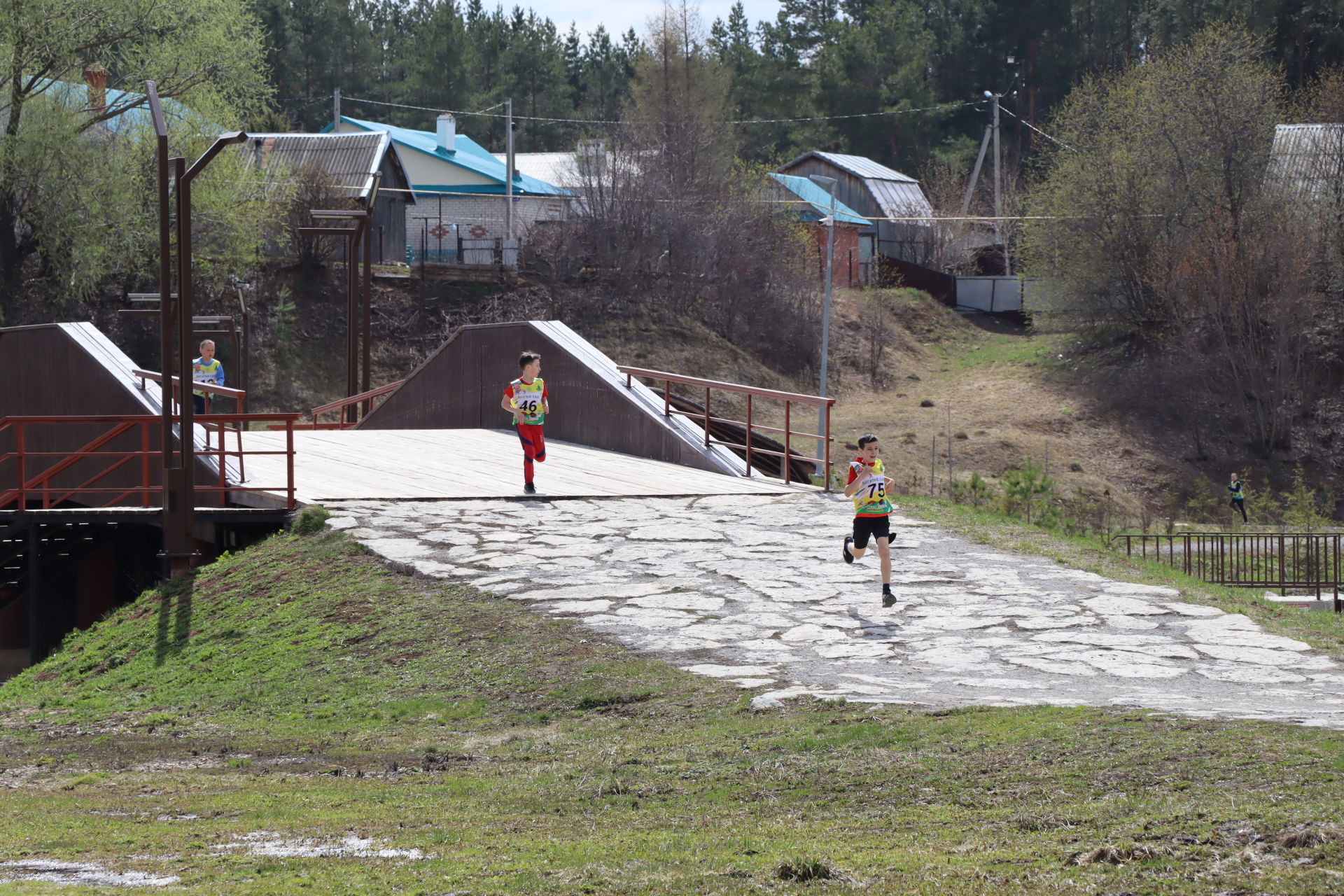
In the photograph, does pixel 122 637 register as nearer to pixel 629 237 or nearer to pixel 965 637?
pixel 965 637

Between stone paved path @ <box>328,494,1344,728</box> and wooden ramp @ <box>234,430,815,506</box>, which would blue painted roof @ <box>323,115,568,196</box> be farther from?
stone paved path @ <box>328,494,1344,728</box>

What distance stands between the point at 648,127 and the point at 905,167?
23.2 m

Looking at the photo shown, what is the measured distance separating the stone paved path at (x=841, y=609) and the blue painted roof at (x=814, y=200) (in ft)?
148

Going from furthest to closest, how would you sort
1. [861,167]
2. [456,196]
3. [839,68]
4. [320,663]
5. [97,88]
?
[839,68] < [861,167] < [456,196] < [97,88] < [320,663]

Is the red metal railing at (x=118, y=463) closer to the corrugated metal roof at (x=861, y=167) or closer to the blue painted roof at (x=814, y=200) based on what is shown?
the blue painted roof at (x=814, y=200)

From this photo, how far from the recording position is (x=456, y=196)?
56.3 m

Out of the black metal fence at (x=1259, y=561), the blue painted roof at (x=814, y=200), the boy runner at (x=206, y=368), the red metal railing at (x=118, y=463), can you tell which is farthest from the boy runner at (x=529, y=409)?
the blue painted roof at (x=814, y=200)

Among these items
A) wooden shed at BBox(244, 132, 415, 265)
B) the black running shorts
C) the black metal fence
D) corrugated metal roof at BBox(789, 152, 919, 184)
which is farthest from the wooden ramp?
corrugated metal roof at BBox(789, 152, 919, 184)

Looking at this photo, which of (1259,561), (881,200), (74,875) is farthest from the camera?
(881,200)

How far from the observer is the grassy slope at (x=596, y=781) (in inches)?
161

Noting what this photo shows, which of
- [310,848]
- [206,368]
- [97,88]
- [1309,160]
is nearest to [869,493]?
[310,848]

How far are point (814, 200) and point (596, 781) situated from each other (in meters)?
57.2

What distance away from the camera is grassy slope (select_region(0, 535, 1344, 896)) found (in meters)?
4.08

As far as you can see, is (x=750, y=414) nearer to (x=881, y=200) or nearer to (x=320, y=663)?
(x=320, y=663)
